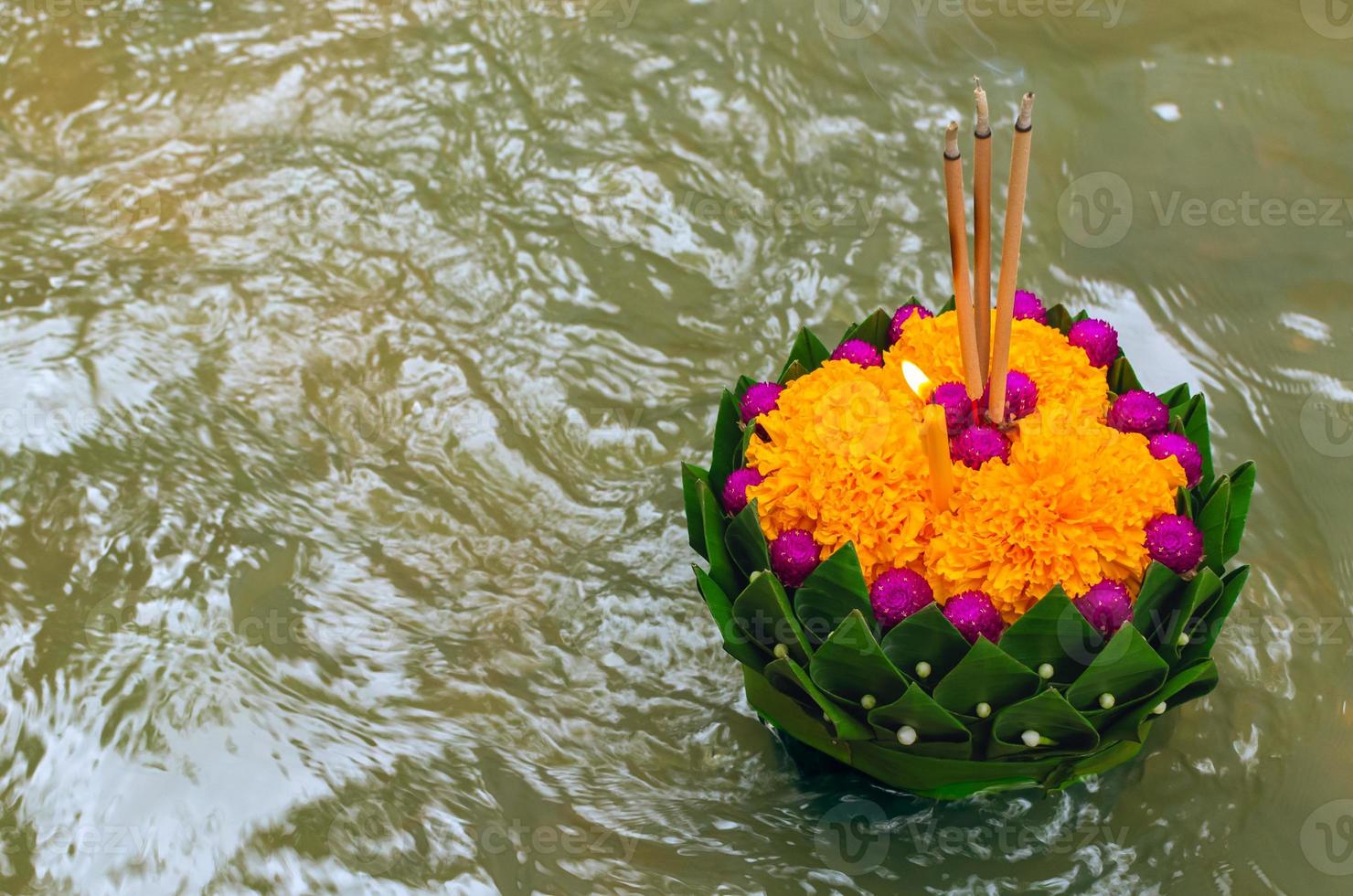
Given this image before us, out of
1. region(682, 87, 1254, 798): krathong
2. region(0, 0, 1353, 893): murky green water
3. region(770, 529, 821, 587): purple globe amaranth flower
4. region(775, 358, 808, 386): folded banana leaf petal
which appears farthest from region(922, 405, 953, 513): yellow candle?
region(0, 0, 1353, 893): murky green water

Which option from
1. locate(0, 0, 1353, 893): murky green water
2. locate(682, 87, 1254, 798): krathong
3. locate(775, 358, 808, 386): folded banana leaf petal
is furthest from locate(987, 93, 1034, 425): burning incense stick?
locate(0, 0, 1353, 893): murky green water

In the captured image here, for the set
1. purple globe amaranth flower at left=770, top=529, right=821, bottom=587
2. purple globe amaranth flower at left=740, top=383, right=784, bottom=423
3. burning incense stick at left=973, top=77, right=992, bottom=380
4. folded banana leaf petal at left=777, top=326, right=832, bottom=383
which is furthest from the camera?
folded banana leaf petal at left=777, top=326, right=832, bottom=383

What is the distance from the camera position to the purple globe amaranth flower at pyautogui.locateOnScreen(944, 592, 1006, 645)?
1.09 m

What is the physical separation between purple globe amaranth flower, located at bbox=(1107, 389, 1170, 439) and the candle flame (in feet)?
0.57

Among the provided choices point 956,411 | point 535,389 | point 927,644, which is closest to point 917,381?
point 956,411

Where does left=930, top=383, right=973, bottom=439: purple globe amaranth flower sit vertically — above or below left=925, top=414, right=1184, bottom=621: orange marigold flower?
above

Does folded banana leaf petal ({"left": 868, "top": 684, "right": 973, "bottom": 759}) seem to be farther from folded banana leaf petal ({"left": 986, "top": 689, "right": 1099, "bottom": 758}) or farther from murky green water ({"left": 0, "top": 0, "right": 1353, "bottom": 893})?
murky green water ({"left": 0, "top": 0, "right": 1353, "bottom": 893})

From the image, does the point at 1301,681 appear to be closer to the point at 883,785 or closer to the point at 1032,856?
the point at 1032,856

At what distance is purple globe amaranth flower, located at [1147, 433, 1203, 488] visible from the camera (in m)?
1.19

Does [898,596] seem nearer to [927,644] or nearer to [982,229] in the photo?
[927,644]

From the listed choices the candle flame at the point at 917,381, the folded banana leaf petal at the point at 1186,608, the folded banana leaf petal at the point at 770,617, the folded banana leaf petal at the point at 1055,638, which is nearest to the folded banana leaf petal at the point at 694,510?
the folded banana leaf petal at the point at 770,617

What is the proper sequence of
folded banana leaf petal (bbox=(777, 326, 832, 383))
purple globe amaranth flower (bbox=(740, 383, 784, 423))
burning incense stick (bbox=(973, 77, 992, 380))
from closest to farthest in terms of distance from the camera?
burning incense stick (bbox=(973, 77, 992, 380)) → purple globe amaranth flower (bbox=(740, 383, 784, 423)) → folded banana leaf petal (bbox=(777, 326, 832, 383))

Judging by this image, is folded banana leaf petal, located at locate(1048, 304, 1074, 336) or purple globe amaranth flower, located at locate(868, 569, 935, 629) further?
folded banana leaf petal, located at locate(1048, 304, 1074, 336)

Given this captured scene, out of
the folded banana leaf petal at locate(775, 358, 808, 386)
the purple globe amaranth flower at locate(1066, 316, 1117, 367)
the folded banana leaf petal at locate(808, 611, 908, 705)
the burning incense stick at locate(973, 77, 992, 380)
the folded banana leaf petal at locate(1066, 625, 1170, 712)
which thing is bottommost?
the folded banana leaf petal at locate(808, 611, 908, 705)
